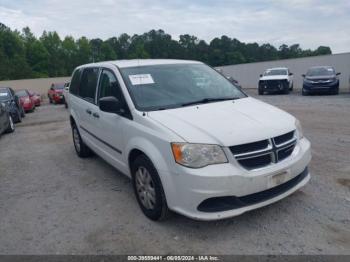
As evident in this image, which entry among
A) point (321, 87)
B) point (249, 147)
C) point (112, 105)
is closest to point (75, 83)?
point (112, 105)

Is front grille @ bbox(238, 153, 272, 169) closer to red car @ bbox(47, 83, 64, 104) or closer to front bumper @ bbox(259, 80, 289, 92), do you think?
front bumper @ bbox(259, 80, 289, 92)

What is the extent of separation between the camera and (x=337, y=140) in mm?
6848

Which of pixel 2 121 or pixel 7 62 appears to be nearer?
pixel 2 121

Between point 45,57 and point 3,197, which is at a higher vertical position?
point 45,57

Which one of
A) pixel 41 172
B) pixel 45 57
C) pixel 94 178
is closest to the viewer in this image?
pixel 94 178

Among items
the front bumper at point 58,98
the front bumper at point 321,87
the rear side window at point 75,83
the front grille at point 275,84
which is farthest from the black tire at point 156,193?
the front bumper at point 58,98

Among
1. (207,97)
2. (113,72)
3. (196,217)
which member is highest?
(113,72)

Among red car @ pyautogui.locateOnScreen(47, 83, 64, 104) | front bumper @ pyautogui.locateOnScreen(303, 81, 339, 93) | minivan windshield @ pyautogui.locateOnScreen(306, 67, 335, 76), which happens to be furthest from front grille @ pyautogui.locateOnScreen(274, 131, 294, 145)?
red car @ pyautogui.locateOnScreen(47, 83, 64, 104)

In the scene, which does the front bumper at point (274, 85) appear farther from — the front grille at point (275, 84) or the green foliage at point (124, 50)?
the green foliage at point (124, 50)

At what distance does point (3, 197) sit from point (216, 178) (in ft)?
11.2

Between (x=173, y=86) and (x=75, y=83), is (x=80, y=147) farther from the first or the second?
(x=173, y=86)

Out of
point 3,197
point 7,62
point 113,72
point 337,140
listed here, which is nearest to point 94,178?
point 3,197

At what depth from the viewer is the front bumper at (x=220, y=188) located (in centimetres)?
301

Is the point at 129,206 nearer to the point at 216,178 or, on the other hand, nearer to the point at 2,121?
the point at 216,178
